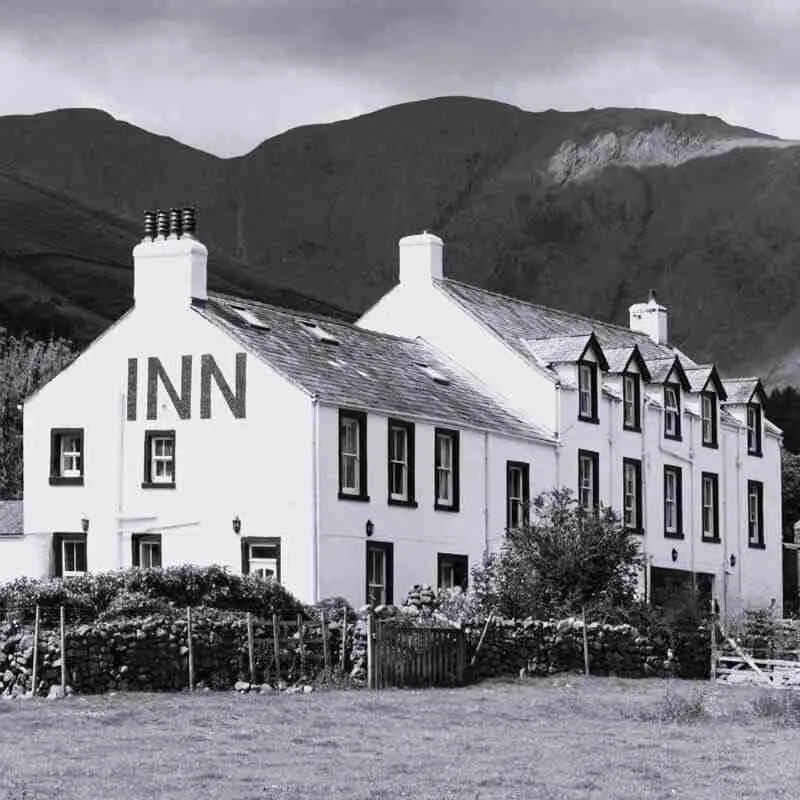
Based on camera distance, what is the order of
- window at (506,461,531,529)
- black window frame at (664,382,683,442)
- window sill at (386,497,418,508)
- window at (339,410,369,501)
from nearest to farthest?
window at (339,410,369,501)
window sill at (386,497,418,508)
window at (506,461,531,529)
black window frame at (664,382,683,442)

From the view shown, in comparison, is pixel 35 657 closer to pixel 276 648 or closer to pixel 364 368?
pixel 276 648

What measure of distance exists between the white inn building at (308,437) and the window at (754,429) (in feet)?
31.5

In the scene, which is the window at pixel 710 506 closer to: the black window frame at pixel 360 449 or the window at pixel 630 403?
the window at pixel 630 403

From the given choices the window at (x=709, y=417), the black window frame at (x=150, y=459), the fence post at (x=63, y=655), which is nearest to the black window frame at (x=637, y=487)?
the window at (x=709, y=417)

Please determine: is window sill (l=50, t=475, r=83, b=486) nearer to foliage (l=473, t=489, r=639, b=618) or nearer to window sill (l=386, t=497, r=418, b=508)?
window sill (l=386, t=497, r=418, b=508)

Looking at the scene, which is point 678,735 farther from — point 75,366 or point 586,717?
point 75,366

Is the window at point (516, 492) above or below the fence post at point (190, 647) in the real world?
above

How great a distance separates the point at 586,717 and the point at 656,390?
105ft

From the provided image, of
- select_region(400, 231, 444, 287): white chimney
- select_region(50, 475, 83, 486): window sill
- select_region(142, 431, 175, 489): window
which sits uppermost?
select_region(400, 231, 444, 287): white chimney

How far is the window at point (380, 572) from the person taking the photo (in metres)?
49.5

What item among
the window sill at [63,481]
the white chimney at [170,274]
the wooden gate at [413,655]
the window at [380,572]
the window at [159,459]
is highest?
the white chimney at [170,274]

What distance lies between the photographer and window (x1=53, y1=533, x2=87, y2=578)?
51156mm

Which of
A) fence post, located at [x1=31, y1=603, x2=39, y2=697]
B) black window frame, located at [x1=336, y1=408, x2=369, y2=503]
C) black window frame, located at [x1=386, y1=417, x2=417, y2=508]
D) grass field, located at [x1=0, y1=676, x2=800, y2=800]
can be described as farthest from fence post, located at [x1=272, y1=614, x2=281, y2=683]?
black window frame, located at [x1=386, y1=417, x2=417, y2=508]

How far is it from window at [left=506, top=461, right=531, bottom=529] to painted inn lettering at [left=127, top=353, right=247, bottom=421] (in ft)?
33.0
